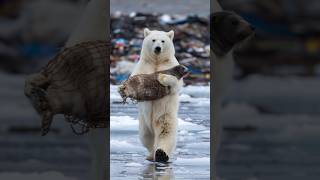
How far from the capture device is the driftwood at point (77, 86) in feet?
15.1

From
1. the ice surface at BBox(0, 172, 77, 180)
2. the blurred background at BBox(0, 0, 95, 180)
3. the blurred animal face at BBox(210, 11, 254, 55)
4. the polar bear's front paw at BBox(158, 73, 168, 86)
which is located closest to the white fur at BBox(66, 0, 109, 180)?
the blurred background at BBox(0, 0, 95, 180)

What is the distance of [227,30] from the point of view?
465cm

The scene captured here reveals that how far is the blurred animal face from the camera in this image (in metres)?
4.62

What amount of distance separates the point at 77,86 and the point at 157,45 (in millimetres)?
771

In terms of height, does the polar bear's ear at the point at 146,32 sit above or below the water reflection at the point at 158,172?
above

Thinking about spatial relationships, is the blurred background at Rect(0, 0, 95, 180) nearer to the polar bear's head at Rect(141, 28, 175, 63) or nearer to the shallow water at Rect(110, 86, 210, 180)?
the shallow water at Rect(110, 86, 210, 180)

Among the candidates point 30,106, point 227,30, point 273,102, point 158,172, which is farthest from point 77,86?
point 273,102

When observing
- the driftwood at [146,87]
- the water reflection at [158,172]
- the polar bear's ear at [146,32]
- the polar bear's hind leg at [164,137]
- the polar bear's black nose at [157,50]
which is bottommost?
the water reflection at [158,172]

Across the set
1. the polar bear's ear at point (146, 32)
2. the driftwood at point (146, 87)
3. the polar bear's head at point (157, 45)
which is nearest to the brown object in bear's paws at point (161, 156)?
the driftwood at point (146, 87)

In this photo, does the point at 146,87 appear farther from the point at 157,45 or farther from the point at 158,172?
the point at 158,172

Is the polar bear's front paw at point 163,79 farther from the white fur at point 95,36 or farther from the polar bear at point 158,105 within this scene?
the white fur at point 95,36

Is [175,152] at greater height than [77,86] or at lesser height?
lesser

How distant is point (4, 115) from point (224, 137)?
188 centimetres

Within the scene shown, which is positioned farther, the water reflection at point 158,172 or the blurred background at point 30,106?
the blurred background at point 30,106
